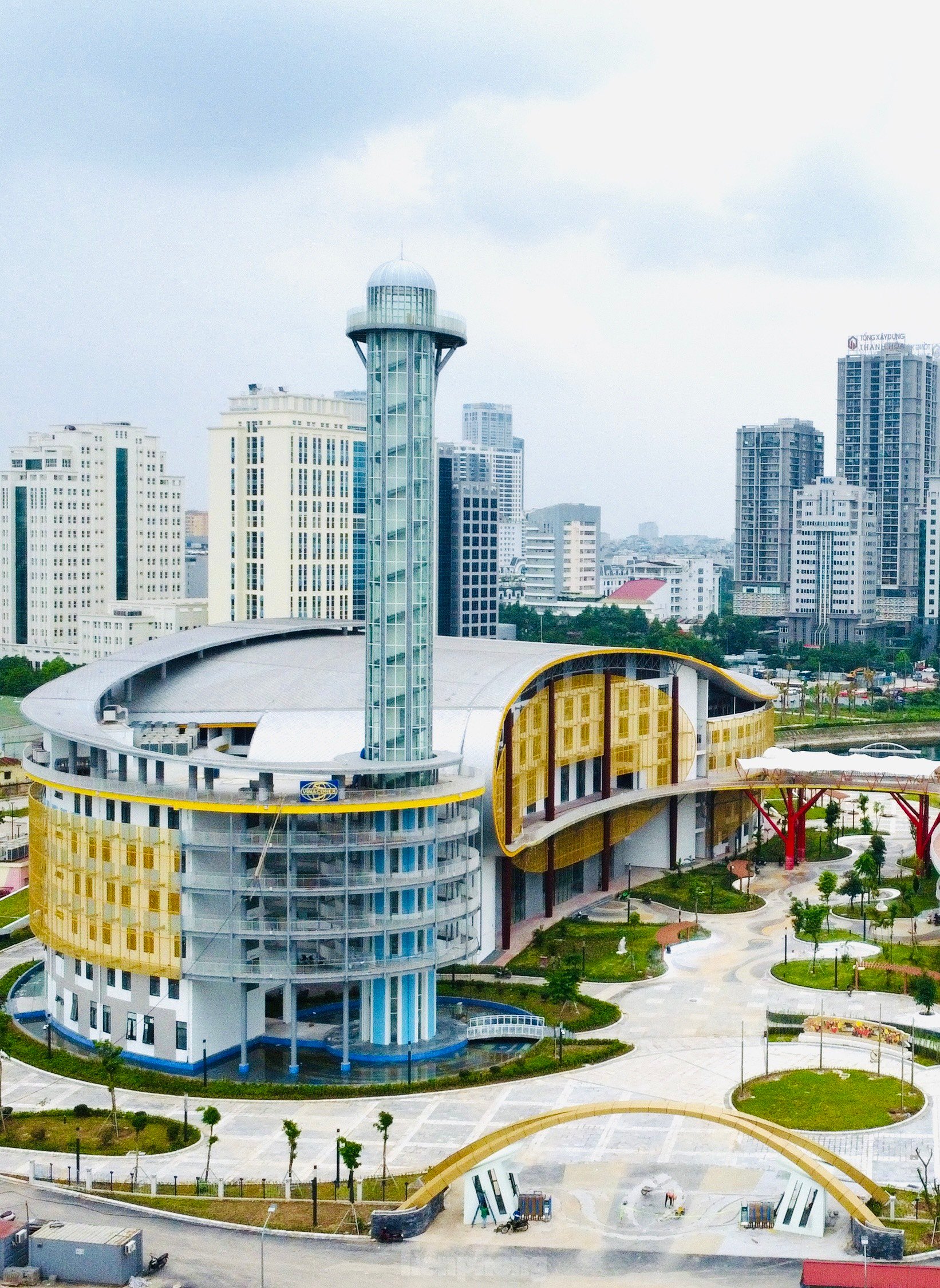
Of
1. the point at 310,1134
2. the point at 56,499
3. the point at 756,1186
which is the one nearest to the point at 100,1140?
the point at 310,1134

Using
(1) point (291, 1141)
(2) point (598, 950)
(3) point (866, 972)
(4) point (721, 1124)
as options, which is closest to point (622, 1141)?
(4) point (721, 1124)

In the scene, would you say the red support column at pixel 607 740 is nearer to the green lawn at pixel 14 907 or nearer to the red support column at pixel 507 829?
the red support column at pixel 507 829

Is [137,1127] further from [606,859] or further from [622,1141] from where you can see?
[606,859]

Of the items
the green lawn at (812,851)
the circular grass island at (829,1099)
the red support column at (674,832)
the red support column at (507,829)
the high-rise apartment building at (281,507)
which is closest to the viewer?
the circular grass island at (829,1099)

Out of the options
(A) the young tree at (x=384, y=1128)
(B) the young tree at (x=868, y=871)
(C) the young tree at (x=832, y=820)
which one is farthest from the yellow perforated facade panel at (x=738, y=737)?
(A) the young tree at (x=384, y=1128)

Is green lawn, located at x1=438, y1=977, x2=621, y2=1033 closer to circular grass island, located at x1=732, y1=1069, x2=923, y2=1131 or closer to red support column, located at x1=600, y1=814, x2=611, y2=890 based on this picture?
circular grass island, located at x1=732, y1=1069, x2=923, y2=1131
